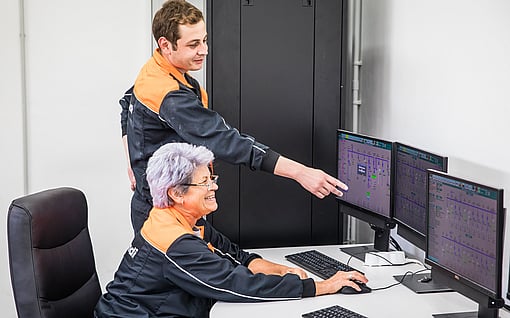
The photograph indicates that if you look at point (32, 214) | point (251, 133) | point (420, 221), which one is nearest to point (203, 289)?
point (32, 214)

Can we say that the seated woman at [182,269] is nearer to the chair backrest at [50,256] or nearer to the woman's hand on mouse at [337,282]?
the woman's hand on mouse at [337,282]

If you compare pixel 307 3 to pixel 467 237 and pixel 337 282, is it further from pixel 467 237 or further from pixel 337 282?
pixel 467 237

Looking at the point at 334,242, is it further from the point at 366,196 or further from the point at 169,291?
the point at 169,291

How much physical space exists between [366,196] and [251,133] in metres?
0.57

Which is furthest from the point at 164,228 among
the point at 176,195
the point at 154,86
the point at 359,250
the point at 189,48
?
the point at 359,250

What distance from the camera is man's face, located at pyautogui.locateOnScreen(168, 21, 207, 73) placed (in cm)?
261

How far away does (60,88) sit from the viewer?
3537 mm

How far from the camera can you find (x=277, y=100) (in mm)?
3188

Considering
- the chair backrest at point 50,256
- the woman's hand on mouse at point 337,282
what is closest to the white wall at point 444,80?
the woman's hand on mouse at point 337,282

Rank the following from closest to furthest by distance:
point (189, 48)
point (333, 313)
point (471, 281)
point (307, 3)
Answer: point (471, 281) < point (333, 313) < point (189, 48) < point (307, 3)

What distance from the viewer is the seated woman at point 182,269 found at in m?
2.25

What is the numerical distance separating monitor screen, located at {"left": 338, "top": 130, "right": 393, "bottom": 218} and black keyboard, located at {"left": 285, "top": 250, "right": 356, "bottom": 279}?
0.85ft

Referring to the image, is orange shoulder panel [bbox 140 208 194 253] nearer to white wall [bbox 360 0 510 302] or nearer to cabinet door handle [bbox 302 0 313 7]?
white wall [bbox 360 0 510 302]

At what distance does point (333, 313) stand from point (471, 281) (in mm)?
398
